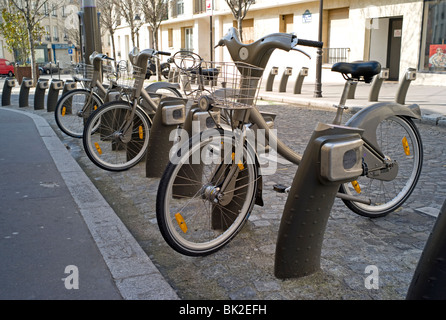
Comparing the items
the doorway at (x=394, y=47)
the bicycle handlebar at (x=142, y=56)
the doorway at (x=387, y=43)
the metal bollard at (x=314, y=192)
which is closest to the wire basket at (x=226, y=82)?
the metal bollard at (x=314, y=192)

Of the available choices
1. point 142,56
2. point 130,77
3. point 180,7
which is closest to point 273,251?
point 142,56

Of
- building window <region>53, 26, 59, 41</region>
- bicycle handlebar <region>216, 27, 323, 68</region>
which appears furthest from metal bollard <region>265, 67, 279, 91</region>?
building window <region>53, 26, 59, 41</region>

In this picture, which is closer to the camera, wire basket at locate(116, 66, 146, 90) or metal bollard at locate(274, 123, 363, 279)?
metal bollard at locate(274, 123, 363, 279)

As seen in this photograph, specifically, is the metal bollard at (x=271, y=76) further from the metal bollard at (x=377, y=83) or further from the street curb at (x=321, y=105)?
the metal bollard at (x=377, y=83)

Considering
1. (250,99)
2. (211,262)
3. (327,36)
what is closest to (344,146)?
(250,99)

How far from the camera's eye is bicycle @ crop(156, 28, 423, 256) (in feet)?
9.71

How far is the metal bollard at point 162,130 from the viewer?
15.0ft

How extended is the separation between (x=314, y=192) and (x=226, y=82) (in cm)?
91

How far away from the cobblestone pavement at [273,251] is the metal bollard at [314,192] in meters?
0.14

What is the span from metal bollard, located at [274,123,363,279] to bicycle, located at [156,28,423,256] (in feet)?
1.99

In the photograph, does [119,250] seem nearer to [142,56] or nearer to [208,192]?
[208,192]

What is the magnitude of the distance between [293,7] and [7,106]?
15.9 meters

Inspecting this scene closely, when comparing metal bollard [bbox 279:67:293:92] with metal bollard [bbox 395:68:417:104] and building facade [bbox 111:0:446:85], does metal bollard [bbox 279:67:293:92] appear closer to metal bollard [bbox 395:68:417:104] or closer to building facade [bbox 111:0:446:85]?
building facade [bbox 111:0:446:85]
